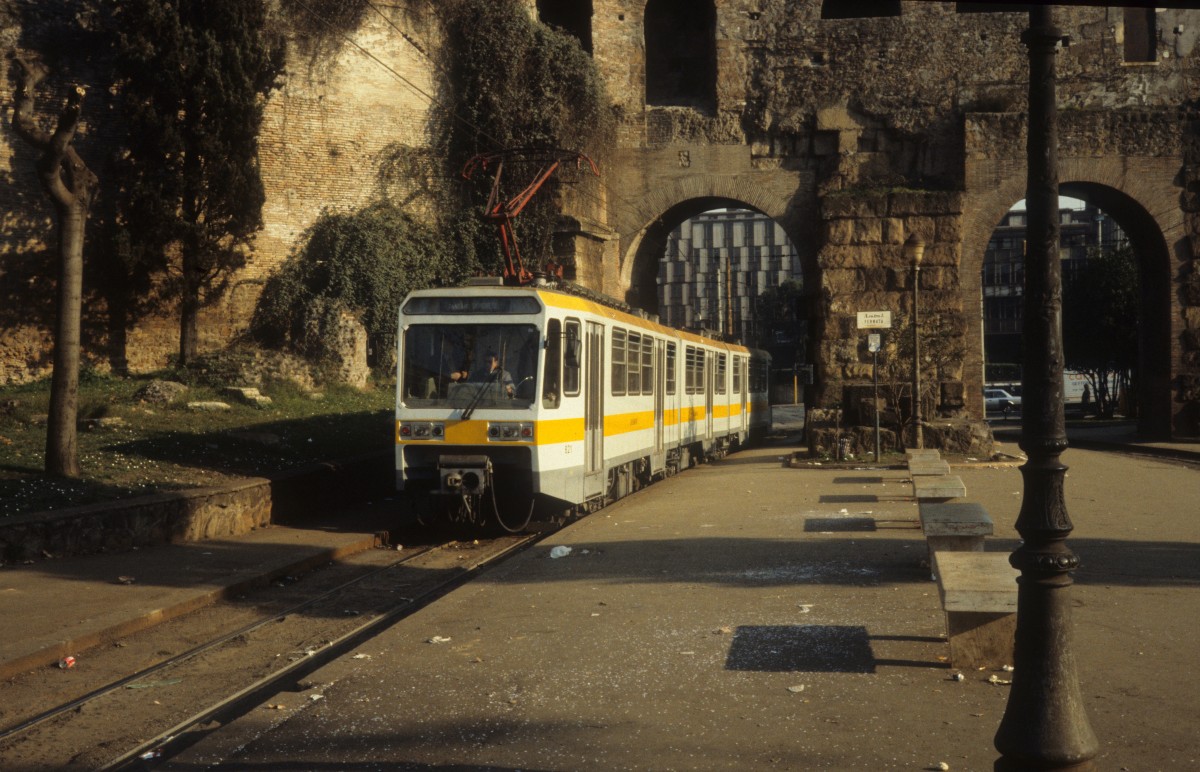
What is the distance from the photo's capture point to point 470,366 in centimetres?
1405

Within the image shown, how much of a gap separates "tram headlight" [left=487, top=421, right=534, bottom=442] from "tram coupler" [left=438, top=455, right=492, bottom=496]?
0.84 ft

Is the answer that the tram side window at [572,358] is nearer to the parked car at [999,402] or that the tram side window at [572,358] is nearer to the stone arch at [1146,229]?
the stone arch at [1146,229]

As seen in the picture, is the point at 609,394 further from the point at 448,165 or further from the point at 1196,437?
the point at 1196,437

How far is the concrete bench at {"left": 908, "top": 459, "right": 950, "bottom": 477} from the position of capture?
44.1 feet

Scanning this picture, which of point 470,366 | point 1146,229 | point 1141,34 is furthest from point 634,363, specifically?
point 1141,34

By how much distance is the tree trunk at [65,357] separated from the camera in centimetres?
1308

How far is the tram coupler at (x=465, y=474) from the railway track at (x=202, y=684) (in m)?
2.26

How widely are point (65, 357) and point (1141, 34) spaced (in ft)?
94.7

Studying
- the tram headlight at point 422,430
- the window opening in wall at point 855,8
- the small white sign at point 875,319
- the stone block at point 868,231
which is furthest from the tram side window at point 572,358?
the window opening in wall at point 855,8

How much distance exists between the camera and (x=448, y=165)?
29141 mm

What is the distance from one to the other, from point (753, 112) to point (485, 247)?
7042mm

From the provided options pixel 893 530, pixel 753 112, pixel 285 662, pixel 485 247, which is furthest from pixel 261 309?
pixel 285 662

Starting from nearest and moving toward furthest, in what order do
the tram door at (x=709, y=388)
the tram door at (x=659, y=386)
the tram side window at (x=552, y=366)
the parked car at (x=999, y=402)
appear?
the tram side window at (x=552, y=366)
the tram door at (x=659, y=386)
the tram door at (x=709, y=388)
the parked car at (x=999, y=402)

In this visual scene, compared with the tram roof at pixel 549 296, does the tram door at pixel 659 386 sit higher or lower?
lower
